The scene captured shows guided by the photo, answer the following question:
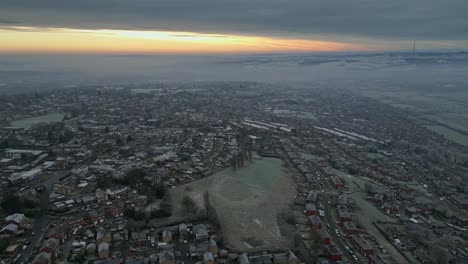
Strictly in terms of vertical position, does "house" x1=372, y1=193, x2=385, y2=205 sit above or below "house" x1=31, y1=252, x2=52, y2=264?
below

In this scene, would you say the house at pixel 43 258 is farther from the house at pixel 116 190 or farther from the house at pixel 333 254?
the house at pixel 333 254

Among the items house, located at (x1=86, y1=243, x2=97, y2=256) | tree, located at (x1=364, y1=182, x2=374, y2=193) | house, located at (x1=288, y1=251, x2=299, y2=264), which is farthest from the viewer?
tree, located at (x1=364, y1=182, x2=374, y2=193)

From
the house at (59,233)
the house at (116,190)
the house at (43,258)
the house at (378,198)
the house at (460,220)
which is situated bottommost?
the house at (460,220)

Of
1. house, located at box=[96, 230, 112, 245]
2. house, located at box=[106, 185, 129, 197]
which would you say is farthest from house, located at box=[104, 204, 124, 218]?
house, located at box=[96, 230, 112, 245]

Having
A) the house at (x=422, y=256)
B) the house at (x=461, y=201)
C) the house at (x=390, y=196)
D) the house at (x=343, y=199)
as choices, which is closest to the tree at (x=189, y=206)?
the house at (x=343, y=199)

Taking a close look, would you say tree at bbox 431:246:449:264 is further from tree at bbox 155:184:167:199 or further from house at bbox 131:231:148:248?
tree at bbox 155:184:167:199

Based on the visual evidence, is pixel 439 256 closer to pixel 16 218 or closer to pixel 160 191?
pixel 160 191
